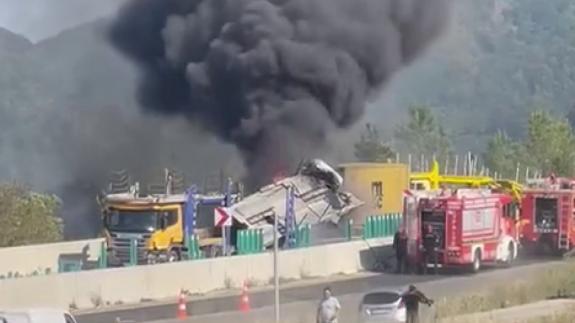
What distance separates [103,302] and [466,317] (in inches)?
494

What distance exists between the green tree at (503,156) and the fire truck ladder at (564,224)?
135 feet

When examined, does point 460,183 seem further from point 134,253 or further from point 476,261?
point 134,253

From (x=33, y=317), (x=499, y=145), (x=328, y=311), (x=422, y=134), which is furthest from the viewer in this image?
(x=422, y=134)

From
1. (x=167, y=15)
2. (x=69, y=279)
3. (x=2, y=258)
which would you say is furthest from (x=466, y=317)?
(x=167, y=15)

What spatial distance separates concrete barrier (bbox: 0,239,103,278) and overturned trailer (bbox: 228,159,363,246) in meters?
5.78

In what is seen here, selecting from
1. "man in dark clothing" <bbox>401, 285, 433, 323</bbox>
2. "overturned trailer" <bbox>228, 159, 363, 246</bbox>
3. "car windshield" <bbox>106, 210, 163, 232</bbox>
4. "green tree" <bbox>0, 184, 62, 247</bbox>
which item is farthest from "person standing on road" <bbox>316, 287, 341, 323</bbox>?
"green tree" <bbox>0, 184, 62, 247</bbox>

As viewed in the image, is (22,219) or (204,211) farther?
(22,219)

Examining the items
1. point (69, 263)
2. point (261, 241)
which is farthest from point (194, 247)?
point (69, 263)

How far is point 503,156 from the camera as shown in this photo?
106 metres

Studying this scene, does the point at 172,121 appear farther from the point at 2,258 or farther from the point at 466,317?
the point at 466,317

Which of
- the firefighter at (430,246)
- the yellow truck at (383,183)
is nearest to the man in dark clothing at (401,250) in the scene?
the firefighter at (430,246)

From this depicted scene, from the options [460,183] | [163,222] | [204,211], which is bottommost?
[163,222]

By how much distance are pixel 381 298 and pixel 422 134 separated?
84751 mm

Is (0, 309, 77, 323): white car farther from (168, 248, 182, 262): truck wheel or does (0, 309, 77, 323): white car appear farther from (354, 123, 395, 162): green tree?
(354, 123, 395, 162): green tree
